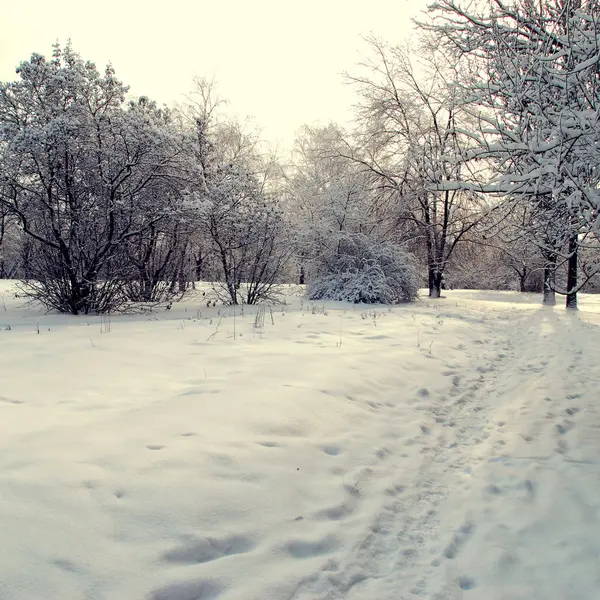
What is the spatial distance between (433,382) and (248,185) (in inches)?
345

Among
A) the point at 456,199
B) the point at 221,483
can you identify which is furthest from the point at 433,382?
the point at 456,199

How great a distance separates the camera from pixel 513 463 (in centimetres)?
361

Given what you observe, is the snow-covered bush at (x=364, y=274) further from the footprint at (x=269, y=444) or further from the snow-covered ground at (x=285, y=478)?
the footprint at (x=269, y=444)

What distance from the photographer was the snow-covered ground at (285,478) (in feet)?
7.14

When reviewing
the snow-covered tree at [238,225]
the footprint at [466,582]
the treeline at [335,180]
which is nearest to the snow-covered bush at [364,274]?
the treeline at [335,180]

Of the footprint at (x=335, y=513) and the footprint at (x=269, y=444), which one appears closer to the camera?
the footprint at (x=335, y=513)

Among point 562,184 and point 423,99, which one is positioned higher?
point 423,99

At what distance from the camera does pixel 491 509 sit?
2975mm

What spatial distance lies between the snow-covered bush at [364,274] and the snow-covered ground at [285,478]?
8.58 metres

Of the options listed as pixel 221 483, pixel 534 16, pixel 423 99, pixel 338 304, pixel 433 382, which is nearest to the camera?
pixel 221 483

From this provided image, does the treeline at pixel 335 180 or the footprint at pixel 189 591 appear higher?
the treeline at pixel 335 180

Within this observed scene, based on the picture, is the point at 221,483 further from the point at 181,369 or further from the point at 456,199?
the point at 456,199

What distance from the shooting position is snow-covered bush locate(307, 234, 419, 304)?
14.4 metres

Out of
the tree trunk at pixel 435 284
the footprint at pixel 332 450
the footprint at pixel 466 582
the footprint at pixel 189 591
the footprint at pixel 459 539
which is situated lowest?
→ the footprint at pixel 466 582
